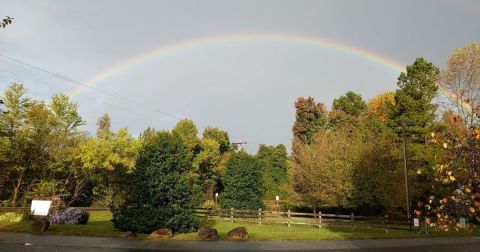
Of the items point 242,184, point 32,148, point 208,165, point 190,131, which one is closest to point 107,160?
point 32,148

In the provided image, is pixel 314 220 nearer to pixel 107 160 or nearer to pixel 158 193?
pixel 158 193

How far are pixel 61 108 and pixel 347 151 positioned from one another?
121 ft

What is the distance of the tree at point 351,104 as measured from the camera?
6906 cm

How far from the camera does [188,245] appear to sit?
18391 mm

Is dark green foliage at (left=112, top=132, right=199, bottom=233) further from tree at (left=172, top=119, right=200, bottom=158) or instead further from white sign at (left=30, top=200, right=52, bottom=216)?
tree at (left=172, top=119, right=200, bottom=158)

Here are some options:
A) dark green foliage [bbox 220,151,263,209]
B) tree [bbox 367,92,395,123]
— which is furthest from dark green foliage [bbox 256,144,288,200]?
dark green foliage [bbox 220,151,263,209]

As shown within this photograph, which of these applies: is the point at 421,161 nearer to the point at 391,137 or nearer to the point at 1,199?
the point at 391,137

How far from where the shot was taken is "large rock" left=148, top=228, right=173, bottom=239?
68.4 ft

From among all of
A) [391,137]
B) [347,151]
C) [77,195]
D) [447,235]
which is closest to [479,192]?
[447,235]

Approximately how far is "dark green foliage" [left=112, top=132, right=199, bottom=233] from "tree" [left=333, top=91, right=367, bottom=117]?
163ft

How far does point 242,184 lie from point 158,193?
19.3 metres

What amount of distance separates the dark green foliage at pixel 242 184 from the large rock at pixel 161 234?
20739mm

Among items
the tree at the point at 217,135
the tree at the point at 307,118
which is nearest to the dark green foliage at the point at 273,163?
the tree at the point at 217,135

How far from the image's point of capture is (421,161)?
36000 mm
